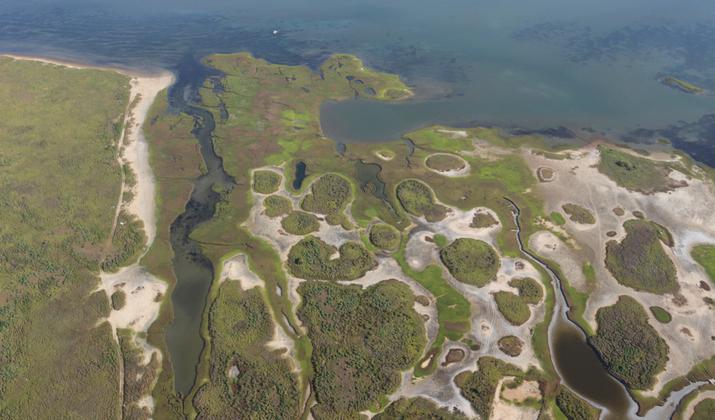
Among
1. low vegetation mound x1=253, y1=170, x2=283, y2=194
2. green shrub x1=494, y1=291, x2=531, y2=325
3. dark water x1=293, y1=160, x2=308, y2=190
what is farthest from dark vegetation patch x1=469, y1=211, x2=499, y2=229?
low vegetation mound x1=253, y1=170, x2=283, y2=194

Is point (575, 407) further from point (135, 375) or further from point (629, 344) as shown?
point (135, 375)

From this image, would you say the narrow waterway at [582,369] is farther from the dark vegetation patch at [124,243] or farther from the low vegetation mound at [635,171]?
the dark vegetation patch at [124,243]

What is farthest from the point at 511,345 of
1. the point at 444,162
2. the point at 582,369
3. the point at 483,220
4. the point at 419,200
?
→ the point at 444,162

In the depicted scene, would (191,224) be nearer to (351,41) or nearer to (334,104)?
(334,104)

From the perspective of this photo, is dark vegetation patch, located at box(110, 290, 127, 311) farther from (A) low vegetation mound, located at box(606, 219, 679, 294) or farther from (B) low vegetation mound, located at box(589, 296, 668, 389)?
(A) low vegetation mound, located at box(606, 219, 679, 294)

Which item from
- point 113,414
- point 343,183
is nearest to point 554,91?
point 343,183
